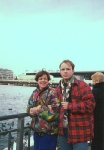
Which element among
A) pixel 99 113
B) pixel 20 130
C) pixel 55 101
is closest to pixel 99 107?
pixel 99 113

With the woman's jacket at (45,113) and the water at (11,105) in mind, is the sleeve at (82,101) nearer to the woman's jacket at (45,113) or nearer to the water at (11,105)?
the woman's jacket at (45,113)

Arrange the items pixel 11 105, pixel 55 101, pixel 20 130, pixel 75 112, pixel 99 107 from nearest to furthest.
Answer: pixel 75 112 < pixel 55 101 < pixel 99 107 < pixel 20 130 < pixel 11 105

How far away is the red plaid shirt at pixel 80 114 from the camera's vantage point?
2.76 metres

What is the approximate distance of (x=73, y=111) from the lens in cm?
276

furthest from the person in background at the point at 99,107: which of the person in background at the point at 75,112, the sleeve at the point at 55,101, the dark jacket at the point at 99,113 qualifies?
the sleeve at the point at 55,101

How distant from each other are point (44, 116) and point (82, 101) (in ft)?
1.66

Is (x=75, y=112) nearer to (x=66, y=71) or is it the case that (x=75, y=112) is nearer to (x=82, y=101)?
(x=82, y=101)

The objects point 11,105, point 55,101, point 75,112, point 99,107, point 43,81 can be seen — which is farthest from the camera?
point 11,105

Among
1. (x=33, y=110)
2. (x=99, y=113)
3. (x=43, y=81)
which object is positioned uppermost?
(x=43, y=81)

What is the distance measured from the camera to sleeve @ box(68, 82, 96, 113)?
2747 millimetres

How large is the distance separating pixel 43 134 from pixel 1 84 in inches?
7696

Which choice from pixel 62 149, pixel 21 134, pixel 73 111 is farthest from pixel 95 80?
pixel 21 134

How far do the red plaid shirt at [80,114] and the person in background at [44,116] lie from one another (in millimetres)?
138

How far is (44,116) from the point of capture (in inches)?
112
